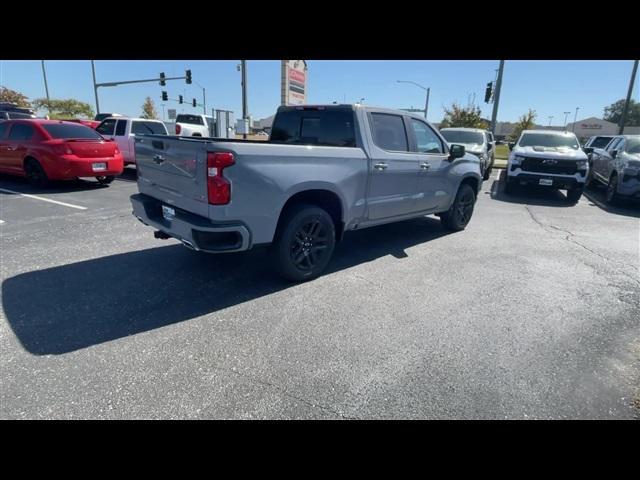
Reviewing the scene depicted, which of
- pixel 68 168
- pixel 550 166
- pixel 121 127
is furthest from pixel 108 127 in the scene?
pixel 550 166

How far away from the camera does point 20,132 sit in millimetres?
8789

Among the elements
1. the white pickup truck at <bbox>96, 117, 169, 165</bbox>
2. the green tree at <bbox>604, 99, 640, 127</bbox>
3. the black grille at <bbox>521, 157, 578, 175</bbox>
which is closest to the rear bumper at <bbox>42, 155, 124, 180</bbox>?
the white pickup truck at <bbox>96, 117, 169, 165</bbox>

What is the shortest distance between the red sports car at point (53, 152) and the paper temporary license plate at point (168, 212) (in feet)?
20.1

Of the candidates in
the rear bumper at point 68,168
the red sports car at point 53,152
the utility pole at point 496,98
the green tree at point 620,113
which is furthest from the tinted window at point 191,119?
the green tree at point 620,113

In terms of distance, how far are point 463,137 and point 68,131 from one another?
38.4 feet

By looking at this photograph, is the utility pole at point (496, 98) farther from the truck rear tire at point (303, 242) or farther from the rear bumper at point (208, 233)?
Result: the rear bumper at point (208, 233)

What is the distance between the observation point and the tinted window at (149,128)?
1152cm

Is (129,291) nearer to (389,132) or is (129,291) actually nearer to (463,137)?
(389,132)

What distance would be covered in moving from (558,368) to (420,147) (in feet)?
11.5

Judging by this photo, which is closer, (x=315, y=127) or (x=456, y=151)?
(x=315, y=127)
